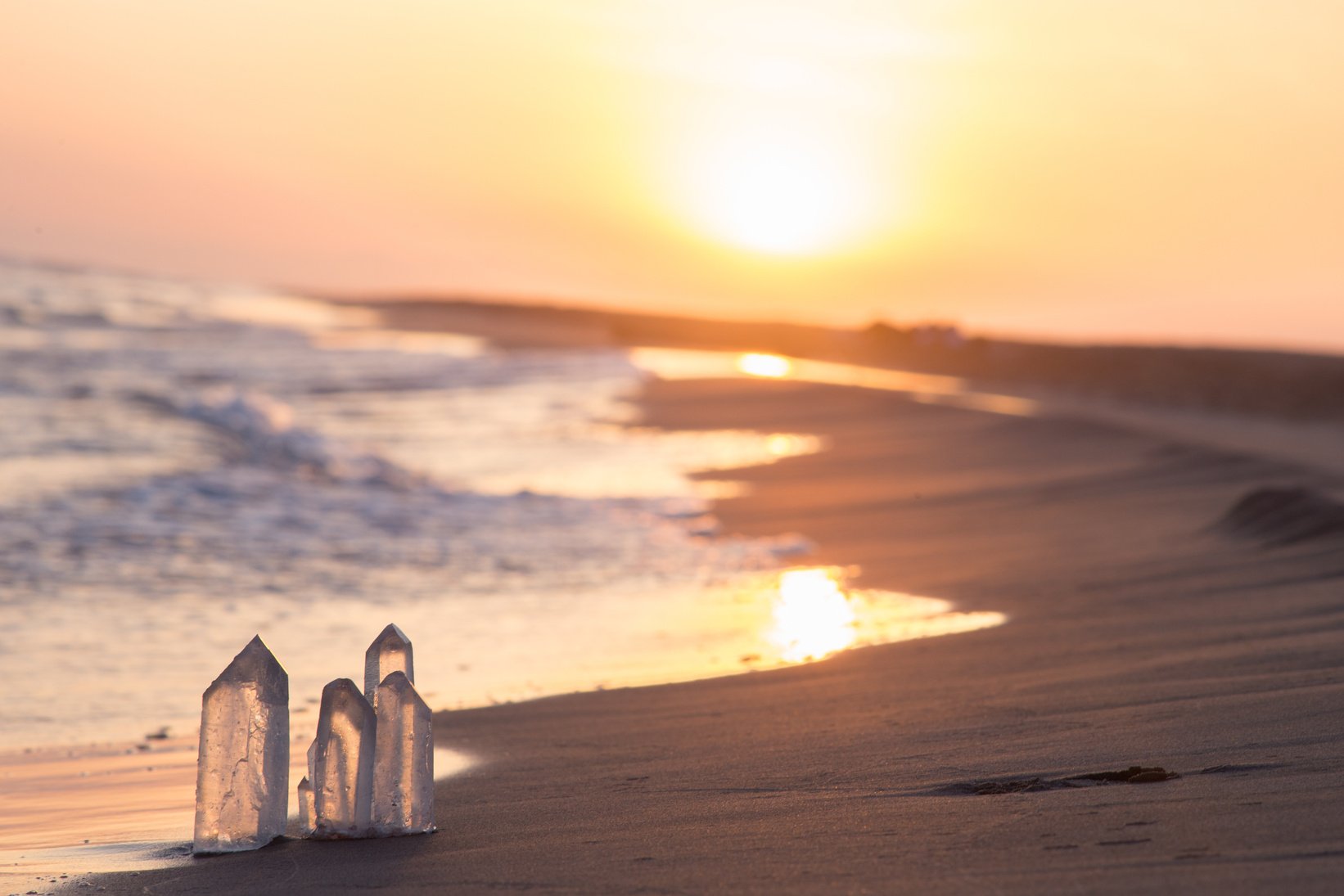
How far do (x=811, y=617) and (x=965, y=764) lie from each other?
3.40m

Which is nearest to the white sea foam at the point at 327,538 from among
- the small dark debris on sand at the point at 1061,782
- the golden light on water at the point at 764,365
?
the small dark debris on sand at the point at 1061,782

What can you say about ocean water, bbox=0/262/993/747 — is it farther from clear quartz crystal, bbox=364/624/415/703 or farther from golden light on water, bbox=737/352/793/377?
golden light on water, bbox=737/352/793/377

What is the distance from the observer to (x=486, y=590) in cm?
792

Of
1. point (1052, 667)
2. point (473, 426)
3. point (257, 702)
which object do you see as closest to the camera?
point (257, 702)

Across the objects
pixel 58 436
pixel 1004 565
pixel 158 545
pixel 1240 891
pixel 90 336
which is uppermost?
pixel 90 336

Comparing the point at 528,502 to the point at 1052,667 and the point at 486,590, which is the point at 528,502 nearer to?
the point at 486,590

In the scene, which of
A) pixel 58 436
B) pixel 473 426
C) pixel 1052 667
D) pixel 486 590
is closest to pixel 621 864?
pixel 1052 667

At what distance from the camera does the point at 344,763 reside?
10.8ft

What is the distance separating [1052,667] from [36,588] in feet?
17.2

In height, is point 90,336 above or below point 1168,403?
above

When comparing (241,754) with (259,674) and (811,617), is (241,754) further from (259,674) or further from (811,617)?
(811,617)

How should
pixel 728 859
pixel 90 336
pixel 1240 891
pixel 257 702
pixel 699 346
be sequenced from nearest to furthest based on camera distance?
1. pixel 1240 891
2. pixel 728 859
3. pixel 257 702
4. pixel 90 336
5. pixel 699 346

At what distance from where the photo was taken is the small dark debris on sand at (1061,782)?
3291 millimetres

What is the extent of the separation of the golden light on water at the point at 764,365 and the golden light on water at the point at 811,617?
52.1 feet
